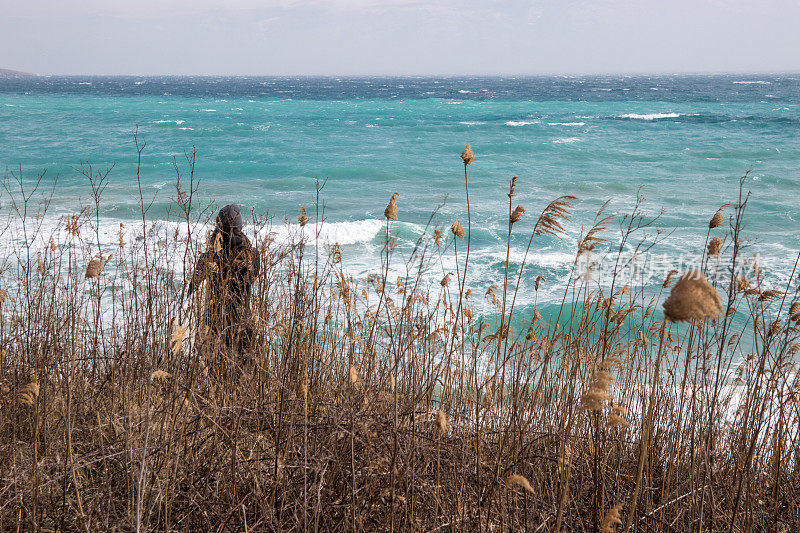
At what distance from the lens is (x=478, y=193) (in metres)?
16.2

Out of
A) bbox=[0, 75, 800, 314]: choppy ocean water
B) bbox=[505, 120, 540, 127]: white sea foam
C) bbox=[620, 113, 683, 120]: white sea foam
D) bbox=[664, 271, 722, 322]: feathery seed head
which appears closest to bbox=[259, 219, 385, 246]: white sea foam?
bbox=[0, 75, 800, 314]: choppy ocean water

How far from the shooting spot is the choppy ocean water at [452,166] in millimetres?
11492

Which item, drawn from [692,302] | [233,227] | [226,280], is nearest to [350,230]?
[233,227]

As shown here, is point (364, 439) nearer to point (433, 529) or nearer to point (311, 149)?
point (433, 529)

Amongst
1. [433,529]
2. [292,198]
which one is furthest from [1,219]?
[433,529]

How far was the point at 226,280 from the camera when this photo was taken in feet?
10.6

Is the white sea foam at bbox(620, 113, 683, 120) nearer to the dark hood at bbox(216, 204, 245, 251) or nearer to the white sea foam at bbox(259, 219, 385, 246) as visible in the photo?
the white sea foam at bbox(259, 219, 385, 246)

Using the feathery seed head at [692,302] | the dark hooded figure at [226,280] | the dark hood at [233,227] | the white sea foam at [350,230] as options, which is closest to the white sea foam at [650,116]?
the white sea foam at [350,230]

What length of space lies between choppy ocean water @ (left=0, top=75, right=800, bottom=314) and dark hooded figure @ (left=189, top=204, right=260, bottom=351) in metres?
0.74

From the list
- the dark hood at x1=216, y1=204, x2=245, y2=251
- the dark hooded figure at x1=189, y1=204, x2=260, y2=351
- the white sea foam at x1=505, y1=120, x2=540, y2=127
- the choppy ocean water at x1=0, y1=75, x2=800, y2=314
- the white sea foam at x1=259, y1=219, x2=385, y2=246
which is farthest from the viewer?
the white sea foam at x1=505, y1=120, x2=540, y2=127

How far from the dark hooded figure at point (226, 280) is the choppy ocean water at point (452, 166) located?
742 mm

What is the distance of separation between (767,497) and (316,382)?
2.12m

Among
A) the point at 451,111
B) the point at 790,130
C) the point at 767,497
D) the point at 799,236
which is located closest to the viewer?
the point at 767,497

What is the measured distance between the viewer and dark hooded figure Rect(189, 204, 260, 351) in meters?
2.91
